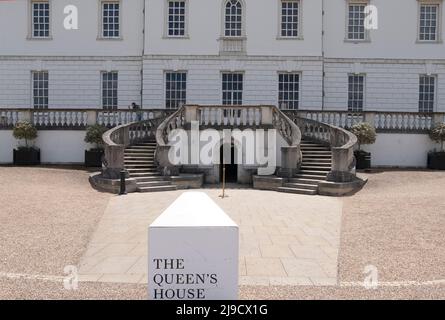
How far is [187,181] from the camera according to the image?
17.5m

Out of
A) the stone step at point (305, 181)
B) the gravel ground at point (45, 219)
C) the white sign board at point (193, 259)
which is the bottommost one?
the gravel ground at point (45, 219)

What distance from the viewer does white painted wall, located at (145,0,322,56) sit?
25.3m

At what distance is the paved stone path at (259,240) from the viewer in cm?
656

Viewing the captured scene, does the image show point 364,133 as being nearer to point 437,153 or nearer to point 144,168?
point 437,153

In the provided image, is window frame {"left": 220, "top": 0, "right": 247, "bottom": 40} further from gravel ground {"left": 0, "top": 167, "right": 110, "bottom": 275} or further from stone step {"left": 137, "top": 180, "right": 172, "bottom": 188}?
gravel ground {"left": 0, "top": 167, "right": 110, "bottom": 275}

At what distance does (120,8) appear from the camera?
26375 mm

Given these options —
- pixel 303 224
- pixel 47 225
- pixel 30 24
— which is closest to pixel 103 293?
pixel 47 225

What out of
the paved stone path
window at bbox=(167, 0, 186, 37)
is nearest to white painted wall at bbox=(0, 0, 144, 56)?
window at bbox=(167, 0, 186, 37)

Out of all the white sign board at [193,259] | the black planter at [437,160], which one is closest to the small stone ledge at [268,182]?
the black planter at [437,160]

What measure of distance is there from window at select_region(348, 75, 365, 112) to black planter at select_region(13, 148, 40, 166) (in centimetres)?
1842

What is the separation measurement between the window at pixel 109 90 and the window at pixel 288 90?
10285 millimetres

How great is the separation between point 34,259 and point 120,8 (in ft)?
73.7

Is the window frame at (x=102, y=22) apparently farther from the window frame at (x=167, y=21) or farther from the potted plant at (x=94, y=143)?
the potted plant at (x=94, y=143)
